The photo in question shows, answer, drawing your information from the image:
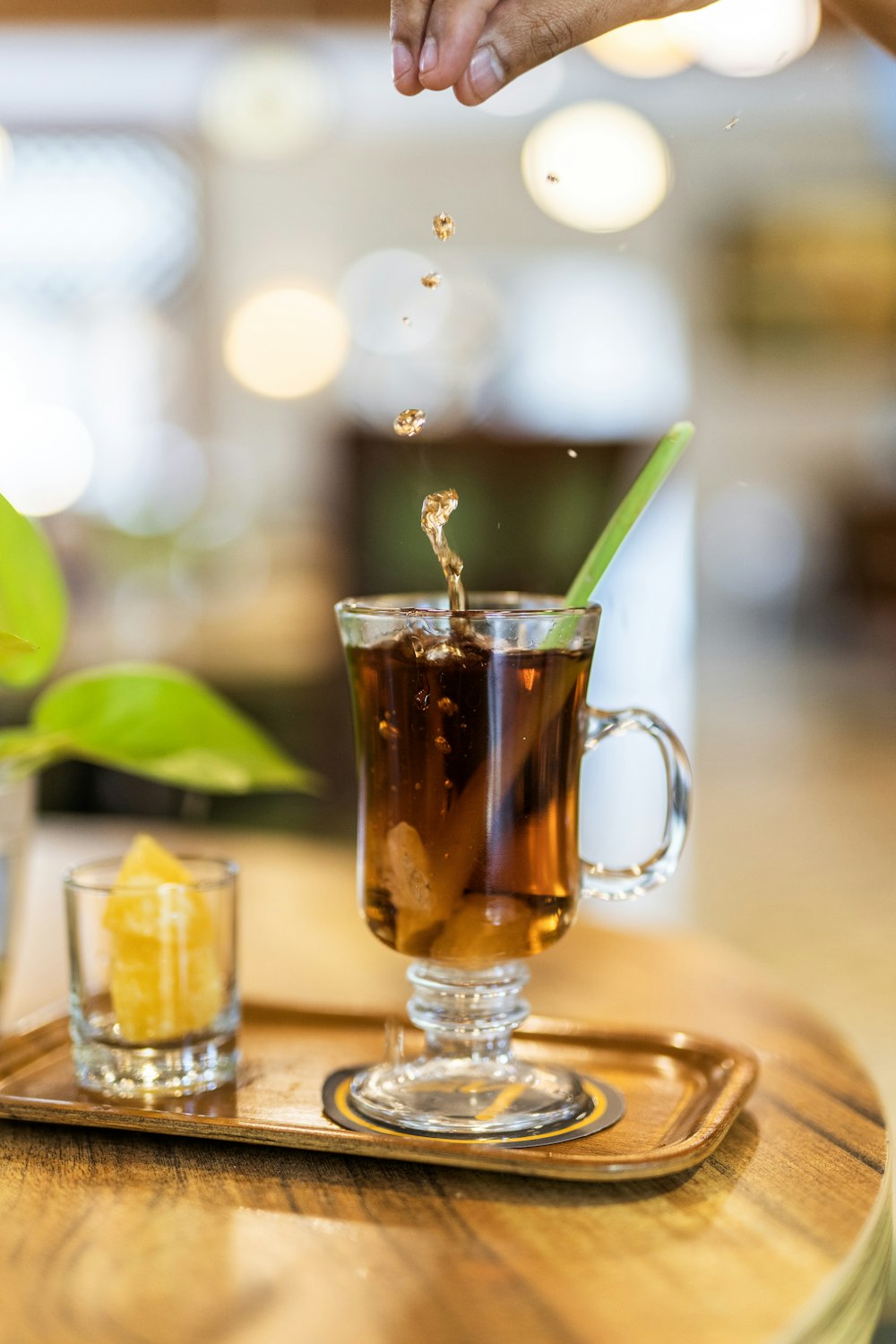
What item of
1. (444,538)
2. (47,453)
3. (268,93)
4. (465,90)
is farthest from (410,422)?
(47,453)

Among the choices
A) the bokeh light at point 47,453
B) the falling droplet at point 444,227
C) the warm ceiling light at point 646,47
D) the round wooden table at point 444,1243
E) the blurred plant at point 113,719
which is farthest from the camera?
the bokeh light at point 47,453

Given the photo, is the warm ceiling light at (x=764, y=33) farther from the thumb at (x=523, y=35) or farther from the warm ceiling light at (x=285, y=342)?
the warm ceiling light at (x=285, y=342)

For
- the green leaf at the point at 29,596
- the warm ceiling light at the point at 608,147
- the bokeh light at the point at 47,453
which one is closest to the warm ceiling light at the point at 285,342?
the bokeh light at the point at 47,453

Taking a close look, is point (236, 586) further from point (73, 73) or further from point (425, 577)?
point (73, 73)

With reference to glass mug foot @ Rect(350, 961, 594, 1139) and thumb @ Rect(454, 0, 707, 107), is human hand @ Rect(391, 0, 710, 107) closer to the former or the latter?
thumb @ Rect(454, 0, 707, 107)

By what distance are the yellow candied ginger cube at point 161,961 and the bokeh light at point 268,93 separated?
4.71 meters

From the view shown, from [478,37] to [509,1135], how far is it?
524mm

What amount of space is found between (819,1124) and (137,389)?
7.79 m

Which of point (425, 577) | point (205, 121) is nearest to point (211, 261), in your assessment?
point (205, 121)

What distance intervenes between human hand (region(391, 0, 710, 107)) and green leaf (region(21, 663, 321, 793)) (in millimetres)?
370

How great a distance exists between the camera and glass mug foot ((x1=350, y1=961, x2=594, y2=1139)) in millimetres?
679

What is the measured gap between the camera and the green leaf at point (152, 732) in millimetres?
841

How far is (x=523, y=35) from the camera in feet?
2.29

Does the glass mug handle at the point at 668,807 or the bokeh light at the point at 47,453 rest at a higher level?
the bokeh light at the point at 47,453
